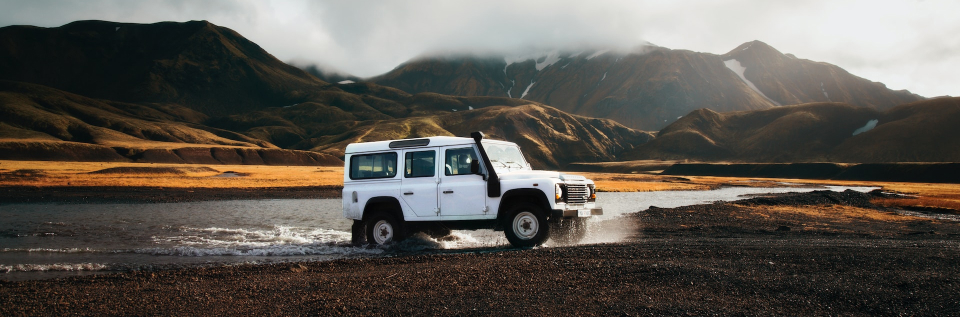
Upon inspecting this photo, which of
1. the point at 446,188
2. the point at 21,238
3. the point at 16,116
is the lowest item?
the point at 21,238

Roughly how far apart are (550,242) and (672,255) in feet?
12.9

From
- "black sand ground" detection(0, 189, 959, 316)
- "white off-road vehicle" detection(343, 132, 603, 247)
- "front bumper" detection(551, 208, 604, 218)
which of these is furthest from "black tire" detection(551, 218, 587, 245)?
"black sand ground" detection(0, 189, 959, 316)

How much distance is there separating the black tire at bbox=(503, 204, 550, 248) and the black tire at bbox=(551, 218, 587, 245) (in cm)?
187

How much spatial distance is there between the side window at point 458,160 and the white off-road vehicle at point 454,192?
0.03m

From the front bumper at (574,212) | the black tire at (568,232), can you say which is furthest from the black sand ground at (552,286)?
the black tire at (568,232)

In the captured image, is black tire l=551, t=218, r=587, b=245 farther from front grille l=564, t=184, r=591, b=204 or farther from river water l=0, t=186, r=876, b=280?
front grille l=564, t=184, r=591, b=204

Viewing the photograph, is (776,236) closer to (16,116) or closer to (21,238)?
(21,238)

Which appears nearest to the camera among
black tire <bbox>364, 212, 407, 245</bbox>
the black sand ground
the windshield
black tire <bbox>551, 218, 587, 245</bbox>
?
the black sand ground

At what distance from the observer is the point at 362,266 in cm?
1106

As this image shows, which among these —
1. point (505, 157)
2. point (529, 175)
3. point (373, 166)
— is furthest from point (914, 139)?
point (373, 166)

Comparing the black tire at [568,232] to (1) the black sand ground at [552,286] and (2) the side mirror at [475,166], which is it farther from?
(2) the side mirror at [475,166]

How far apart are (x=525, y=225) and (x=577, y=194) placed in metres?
1.61

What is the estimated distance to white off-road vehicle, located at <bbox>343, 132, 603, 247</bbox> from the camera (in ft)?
43.8

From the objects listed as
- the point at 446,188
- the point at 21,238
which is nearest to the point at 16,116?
the point at 21,238
